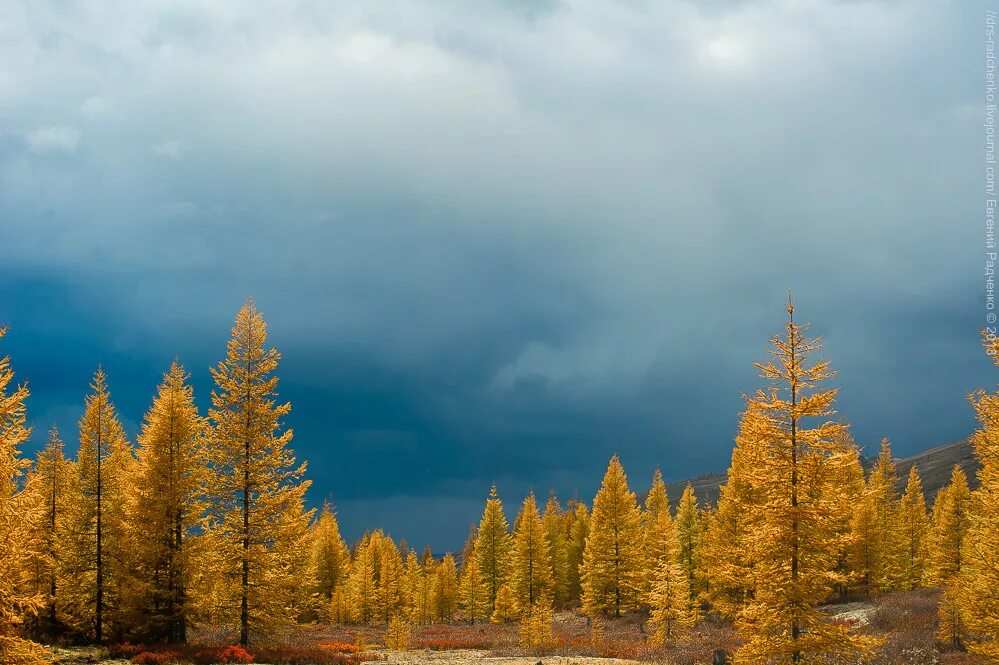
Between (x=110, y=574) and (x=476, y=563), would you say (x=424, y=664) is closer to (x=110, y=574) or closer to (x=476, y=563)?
(x=110, y=574)

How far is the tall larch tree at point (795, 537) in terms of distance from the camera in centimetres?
1928

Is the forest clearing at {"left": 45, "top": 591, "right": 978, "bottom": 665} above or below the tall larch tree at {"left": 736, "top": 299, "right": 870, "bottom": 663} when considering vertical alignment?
below

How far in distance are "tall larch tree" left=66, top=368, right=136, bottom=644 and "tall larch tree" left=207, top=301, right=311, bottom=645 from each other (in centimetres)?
467

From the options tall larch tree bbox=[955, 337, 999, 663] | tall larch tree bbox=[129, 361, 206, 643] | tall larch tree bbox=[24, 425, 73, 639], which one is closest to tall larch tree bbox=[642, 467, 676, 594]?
tall larch tree bbox=[955, 337, 999, 663]

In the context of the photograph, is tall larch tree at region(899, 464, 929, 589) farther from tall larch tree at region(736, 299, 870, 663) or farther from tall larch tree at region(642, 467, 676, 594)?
tall larch tree at region(736, 299, 870, 663)

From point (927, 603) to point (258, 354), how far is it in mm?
45085

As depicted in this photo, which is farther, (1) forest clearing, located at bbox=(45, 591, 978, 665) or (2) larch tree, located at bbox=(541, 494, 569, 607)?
(2) larch tree, located at bbox=(541, 494, 569, 607)

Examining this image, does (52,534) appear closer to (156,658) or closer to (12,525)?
(156,658)

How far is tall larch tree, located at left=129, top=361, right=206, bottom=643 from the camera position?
95.8ft

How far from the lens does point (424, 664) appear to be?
2820cm

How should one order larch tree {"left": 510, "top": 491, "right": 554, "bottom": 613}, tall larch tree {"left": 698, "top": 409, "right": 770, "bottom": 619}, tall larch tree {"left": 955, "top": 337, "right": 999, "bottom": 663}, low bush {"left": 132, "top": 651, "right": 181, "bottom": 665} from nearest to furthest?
tall larch tree {"left": 955, "top": 337, "right": 999, "bottom": 663}
low bush {"left": 132, "top": 651, "right": 181, "bottom": 665}
tall larch tree {"left": 698, "top": 409, "right": 770, "bottom": 619}
larch tree {"left": 510, "top": 491, "right": 554, "bottom": 613}

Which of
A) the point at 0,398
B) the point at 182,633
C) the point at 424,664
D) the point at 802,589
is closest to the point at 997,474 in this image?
the point at 802,589

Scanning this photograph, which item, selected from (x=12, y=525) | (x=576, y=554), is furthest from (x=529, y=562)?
(x=12, y=525)

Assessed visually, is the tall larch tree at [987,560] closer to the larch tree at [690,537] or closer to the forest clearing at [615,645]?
the forest clearing at [615,645]
